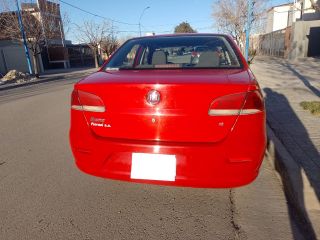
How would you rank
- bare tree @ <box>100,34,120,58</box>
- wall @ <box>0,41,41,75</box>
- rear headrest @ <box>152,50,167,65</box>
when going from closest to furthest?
1. rear headrest @ <box>152,50,167,65</box>
2. wall @ <box>0,41,41,75</box>
3. bare tree @ <box>100,34,120,58</box>

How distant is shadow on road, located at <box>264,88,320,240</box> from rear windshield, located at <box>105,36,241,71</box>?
133cm

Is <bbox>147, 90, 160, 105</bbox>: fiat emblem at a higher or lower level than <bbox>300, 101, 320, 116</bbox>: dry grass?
higher

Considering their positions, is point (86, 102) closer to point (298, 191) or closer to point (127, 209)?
point (127, 209)

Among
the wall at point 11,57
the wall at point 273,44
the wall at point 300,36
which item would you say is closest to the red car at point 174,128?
the wall at point 300,36

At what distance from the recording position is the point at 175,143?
7.58 feet

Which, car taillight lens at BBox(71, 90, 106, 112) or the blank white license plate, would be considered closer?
the blank white license plate

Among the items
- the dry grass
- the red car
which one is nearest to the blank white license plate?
the red car

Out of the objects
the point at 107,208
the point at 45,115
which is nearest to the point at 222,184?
the point at 107,208

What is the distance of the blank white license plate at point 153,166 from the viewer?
233 centimetres

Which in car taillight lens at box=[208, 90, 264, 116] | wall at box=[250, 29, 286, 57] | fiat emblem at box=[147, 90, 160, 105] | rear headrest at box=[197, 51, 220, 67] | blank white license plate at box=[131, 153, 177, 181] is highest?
rear headrest at box=[197, 51, 220, 67]

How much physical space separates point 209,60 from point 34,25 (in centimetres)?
2355

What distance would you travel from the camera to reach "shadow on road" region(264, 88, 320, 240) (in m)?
2.71

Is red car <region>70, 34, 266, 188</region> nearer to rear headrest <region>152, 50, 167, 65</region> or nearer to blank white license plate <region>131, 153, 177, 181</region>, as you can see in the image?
blank white license plate <region>131, 153, 177, 181</region>

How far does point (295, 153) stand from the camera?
146 inches
